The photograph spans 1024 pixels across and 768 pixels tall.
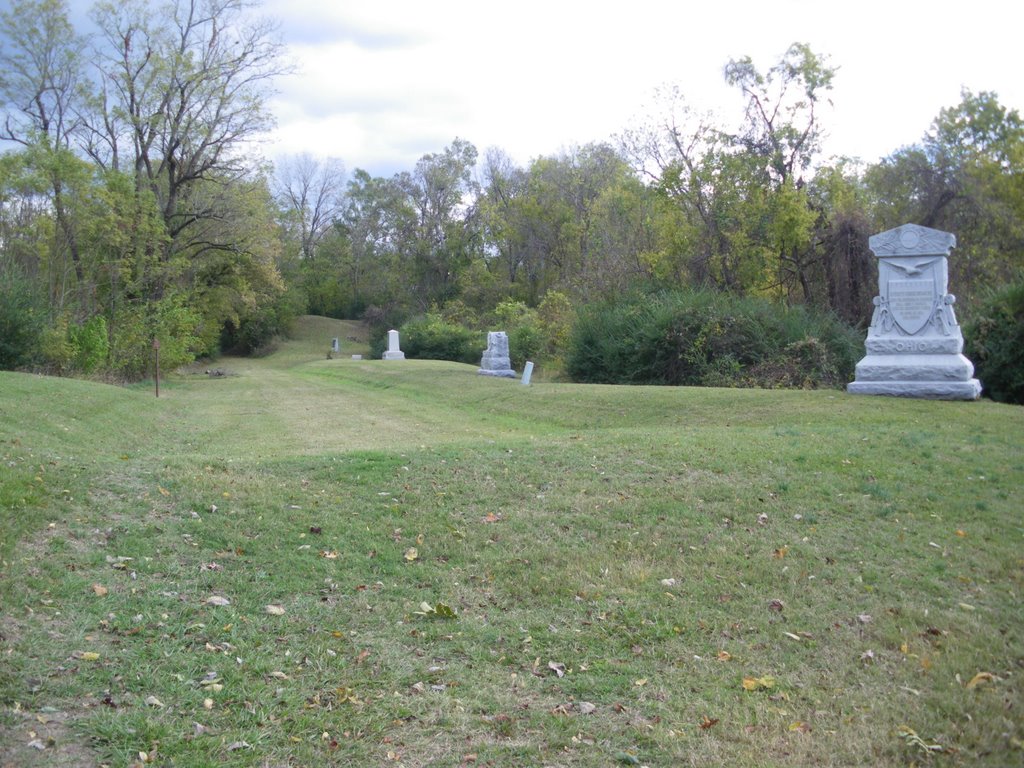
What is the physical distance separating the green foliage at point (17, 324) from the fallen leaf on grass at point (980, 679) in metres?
23.5

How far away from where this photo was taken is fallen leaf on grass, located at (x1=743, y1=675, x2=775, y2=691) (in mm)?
4789

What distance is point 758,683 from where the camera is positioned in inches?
190

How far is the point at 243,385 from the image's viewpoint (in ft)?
100

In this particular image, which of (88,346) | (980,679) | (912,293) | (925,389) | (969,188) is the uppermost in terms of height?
(969,188)

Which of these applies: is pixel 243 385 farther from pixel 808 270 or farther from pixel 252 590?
pixel 252 590

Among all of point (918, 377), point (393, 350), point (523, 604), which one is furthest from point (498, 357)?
point (523, 604)

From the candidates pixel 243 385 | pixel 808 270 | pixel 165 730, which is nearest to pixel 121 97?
pixel 243 385

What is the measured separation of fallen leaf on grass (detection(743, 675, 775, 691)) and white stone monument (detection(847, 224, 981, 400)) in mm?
12093

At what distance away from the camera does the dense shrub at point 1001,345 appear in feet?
59.4

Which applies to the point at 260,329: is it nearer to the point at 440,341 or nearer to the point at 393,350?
the point at 393,350

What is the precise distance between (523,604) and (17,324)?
2084cm

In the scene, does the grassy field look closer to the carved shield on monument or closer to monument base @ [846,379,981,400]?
monument base @ [846,379,981,400]

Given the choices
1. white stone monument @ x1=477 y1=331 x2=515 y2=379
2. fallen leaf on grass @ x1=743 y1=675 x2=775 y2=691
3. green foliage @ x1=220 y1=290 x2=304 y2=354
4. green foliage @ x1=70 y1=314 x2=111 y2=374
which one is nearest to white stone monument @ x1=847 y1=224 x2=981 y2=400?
fallen leaf on grass @ x1=743 y1=675 x2=775 y2=691

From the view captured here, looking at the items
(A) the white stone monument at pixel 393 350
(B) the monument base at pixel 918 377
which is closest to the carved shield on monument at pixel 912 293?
(B) the monument base at pixel 918 377
